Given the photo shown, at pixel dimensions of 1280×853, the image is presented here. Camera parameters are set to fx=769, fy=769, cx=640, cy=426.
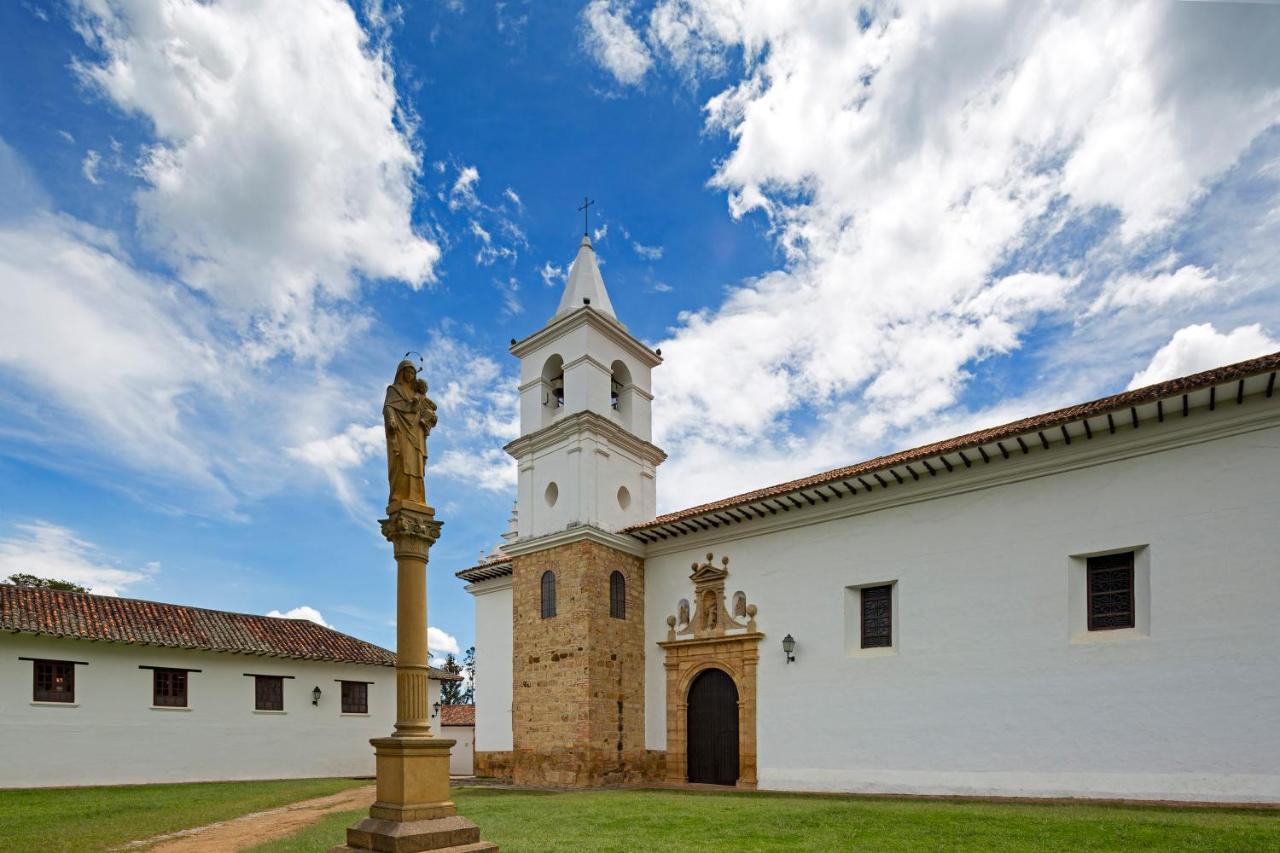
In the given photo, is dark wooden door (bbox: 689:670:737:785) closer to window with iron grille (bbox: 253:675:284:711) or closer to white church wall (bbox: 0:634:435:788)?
white church wall (bbox: 0:634:435:788)

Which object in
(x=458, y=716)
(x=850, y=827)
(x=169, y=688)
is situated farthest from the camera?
(x=458, y=716)

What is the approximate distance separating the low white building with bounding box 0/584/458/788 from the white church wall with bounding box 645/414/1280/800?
46.5ft

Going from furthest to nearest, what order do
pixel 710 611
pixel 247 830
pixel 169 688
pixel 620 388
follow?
pixel 620 388 → pixel 169 688 → pixel 710 611 → pixel 247 830

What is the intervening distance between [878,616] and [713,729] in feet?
15.0

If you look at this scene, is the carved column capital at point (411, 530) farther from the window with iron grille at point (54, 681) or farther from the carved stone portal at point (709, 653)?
the window with iron grille at point (54, 681)

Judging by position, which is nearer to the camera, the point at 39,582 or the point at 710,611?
the point at 710,611

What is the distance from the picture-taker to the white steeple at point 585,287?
20.0 meters

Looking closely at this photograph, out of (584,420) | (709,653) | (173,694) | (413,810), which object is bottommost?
(173,694)

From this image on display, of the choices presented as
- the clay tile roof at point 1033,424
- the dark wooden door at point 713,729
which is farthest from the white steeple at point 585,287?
the dark wooden door at point 713,729

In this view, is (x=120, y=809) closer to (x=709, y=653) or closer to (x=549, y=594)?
(x=549, y=594)

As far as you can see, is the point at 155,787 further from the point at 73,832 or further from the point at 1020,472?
the point at 1020,472

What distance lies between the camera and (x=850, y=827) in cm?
873

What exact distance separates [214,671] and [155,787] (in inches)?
133

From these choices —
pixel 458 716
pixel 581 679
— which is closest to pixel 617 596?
pixel 581 679
